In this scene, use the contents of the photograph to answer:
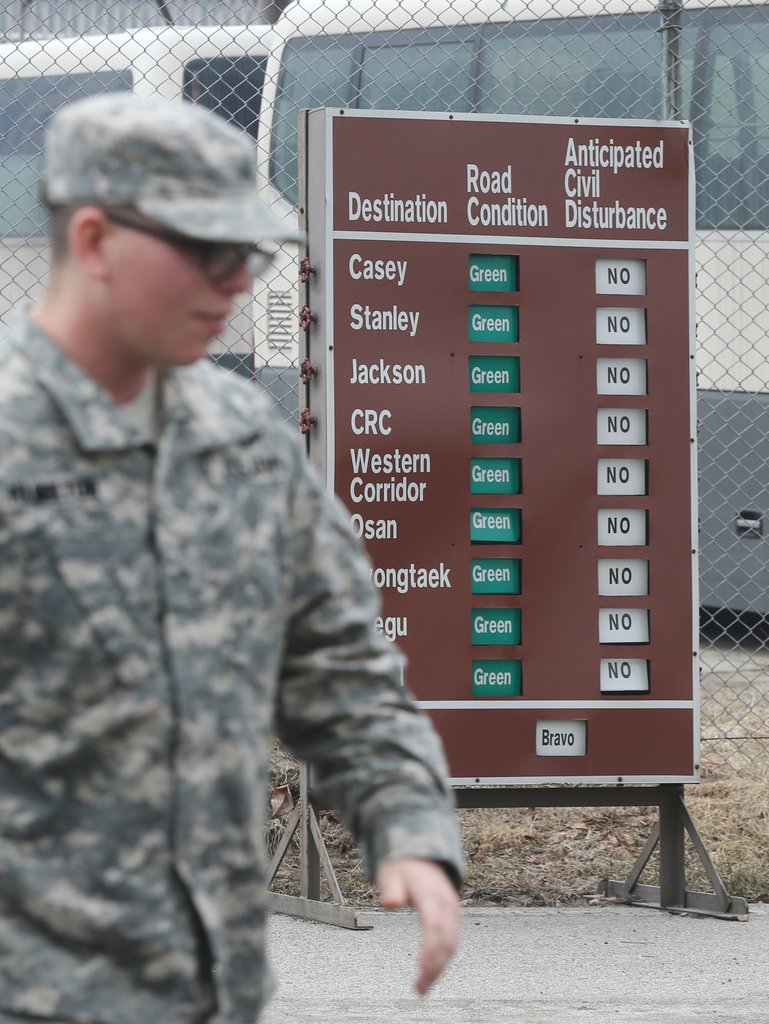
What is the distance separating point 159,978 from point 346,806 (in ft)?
1.06

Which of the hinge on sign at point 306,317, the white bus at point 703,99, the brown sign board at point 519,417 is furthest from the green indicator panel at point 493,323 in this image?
the white bus at point 703,99

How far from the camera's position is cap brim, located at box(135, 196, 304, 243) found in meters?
1.77

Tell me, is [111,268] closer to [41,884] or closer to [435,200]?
[41,884]

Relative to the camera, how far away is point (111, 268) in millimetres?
1787

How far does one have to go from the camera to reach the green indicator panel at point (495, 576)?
18.6 ft

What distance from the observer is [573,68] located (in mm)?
10859

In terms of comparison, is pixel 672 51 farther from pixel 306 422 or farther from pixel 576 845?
pixel 576 845

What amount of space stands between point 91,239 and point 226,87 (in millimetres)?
10862

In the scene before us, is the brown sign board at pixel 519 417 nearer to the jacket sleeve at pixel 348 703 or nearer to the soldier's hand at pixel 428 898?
the jacket sleeve at pixel 348 703

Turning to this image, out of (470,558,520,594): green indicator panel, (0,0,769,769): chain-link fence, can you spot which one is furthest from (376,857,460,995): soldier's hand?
(0,0,769,769): chain-link fence

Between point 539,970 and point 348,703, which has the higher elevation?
point 348,703

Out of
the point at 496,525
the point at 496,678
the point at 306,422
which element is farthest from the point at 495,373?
the point at 496,678

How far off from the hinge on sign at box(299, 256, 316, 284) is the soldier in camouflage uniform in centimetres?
368

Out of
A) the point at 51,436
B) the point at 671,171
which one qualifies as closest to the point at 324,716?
the point at 51,436
